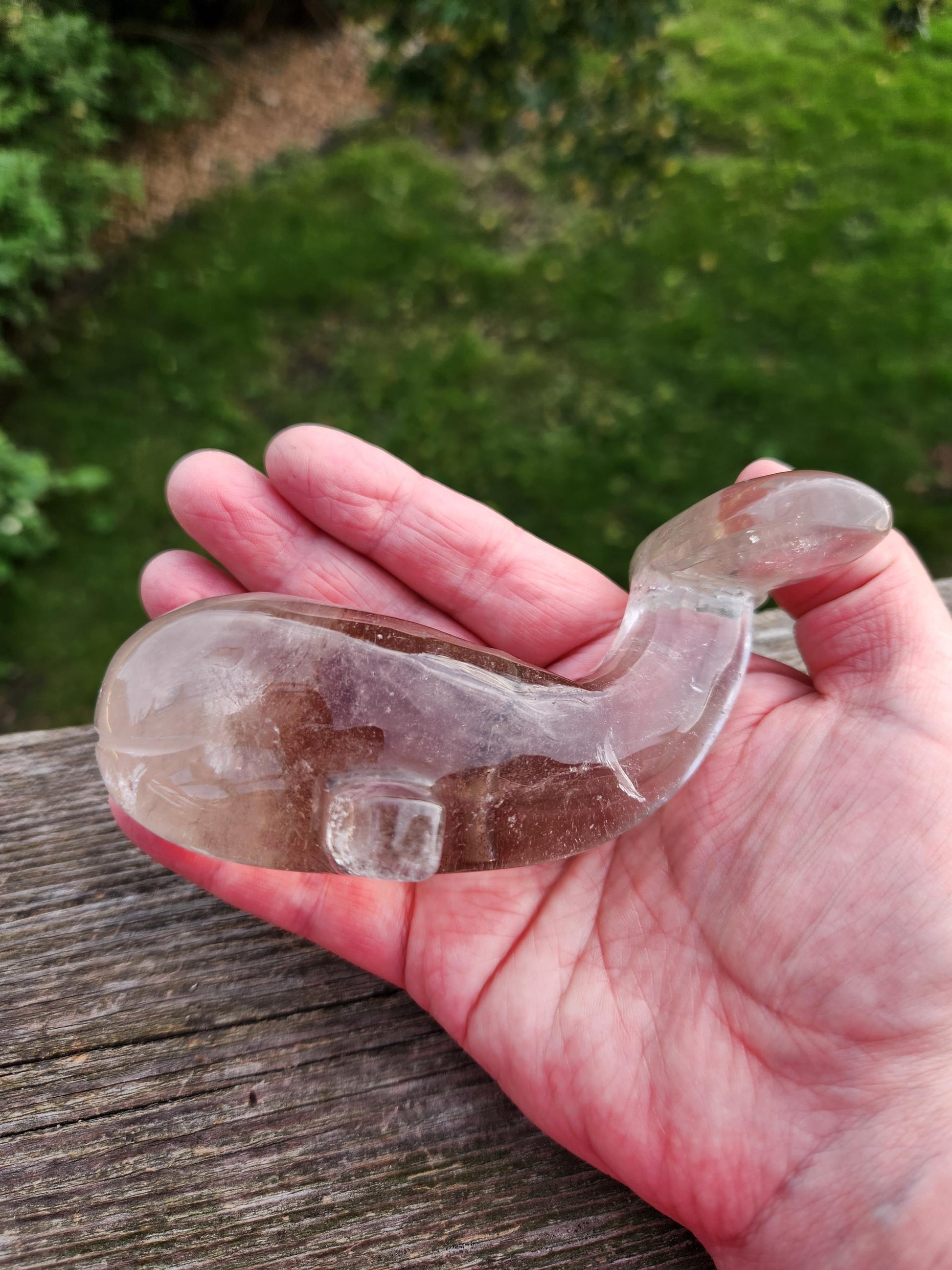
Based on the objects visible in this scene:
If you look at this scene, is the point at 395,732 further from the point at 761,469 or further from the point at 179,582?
the point at 761,469

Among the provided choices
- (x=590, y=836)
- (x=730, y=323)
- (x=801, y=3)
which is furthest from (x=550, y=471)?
(x=801, y=3)

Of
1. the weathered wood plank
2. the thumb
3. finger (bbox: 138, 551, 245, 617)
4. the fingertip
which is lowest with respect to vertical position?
the weathered wood plank

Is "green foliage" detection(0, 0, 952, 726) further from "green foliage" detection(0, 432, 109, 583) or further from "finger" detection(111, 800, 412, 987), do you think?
"finger" detection(111, 800, 412, 987)

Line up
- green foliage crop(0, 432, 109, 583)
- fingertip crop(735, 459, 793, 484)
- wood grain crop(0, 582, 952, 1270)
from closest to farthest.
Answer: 1. wood grain crop(0, 582, 952, 1270)
2. fingertip crop(735, 459, 793, 484)
3. green foliage crop(0, 432, 109, 583)

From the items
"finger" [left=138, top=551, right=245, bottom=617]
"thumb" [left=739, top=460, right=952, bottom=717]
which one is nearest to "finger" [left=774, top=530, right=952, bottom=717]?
"thumb" [left=739, top=460, right=952, bottom=717]

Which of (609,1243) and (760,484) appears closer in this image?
(609,1243)

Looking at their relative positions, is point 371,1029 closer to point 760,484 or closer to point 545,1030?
point 545,1030

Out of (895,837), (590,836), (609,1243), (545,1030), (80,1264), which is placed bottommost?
(80,1264)
